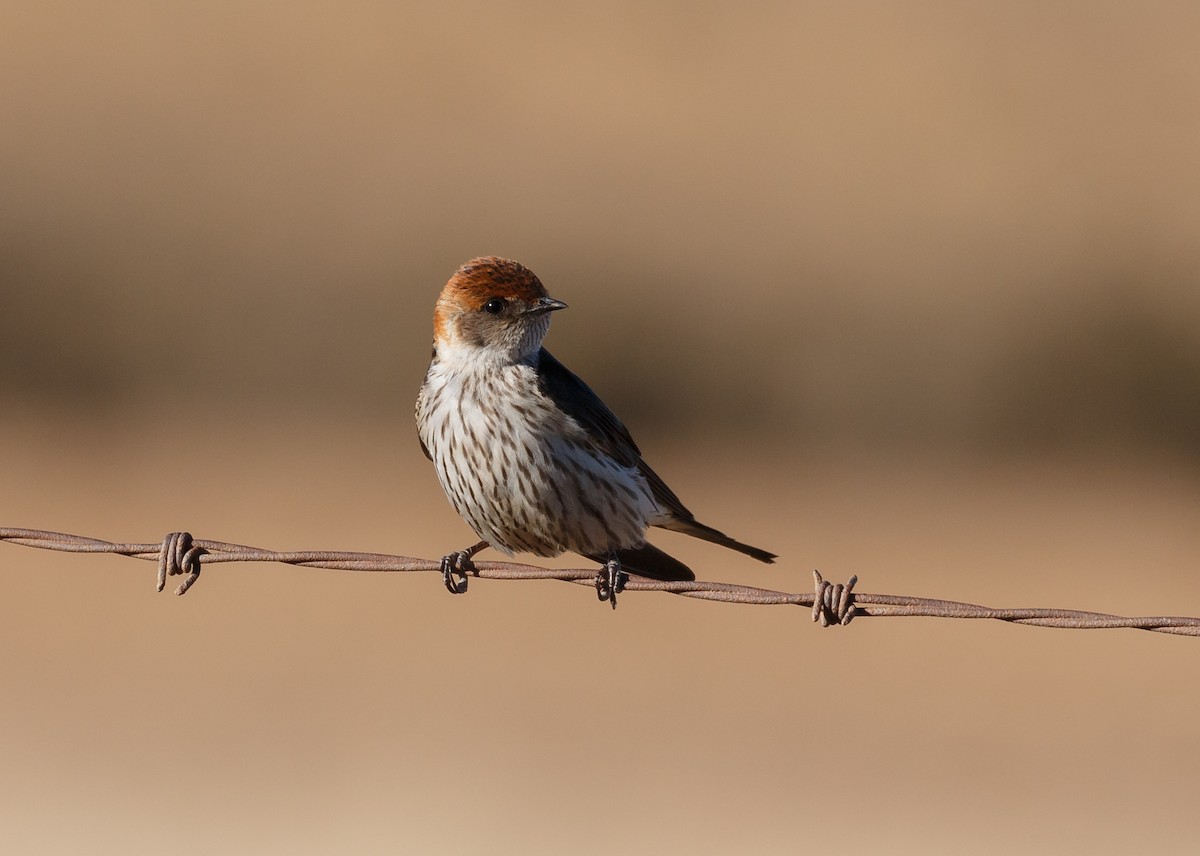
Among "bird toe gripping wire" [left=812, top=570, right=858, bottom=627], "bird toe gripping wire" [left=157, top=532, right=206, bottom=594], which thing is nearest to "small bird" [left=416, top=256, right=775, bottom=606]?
"bird toe gripping wire" [left=157, top=532, right=206, bottom=594]

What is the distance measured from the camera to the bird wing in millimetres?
6715

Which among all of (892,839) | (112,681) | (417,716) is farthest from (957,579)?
(112,681)

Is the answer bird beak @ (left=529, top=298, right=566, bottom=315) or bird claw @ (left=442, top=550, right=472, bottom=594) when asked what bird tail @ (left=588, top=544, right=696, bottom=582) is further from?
bird beak @ (left=529, top=298, right=566, bottom=315)

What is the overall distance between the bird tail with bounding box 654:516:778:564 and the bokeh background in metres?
5.84

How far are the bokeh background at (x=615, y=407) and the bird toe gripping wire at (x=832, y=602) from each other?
797 centimetres

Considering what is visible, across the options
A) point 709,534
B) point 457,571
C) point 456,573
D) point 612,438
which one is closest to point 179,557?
point 457,571

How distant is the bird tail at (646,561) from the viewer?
7000 millimetres

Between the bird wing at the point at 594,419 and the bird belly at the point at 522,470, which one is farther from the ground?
the bird wing at the point at 594,419

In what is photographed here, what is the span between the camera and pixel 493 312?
6844mm

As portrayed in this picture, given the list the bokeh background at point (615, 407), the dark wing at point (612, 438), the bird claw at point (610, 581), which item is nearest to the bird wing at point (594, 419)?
the dark wing at point (612, 438)

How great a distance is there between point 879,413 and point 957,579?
3.55 m

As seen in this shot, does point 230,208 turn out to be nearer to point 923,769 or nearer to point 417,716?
point 417,716

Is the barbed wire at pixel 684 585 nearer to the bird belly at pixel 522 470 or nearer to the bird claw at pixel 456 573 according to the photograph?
the bird claw at pixel 456 573

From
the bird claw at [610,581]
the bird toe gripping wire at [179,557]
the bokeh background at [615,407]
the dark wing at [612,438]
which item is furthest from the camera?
the bokeh background at [615,407]
